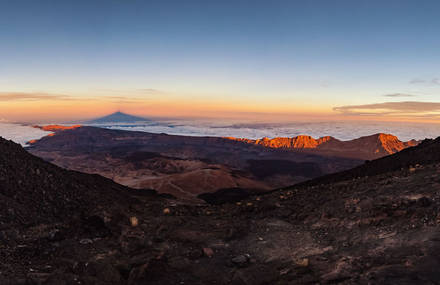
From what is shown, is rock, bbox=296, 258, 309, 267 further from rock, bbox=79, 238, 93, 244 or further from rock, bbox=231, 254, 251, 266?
rock, bbox=79, 238, 93, 244

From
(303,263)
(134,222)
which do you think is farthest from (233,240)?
(134,222)

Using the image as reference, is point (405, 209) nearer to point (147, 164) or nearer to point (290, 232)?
point (290, 232)

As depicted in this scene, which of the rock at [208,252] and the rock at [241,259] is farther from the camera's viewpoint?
the rock at [208,252]

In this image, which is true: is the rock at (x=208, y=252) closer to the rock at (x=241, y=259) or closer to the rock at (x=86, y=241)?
the rock at (x=241, y=259)

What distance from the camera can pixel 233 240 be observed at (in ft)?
38.5

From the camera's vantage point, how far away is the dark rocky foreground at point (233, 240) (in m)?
7.43

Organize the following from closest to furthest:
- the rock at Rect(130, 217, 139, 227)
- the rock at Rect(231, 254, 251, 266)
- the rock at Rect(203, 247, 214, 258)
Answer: the rock at Rect(231, 254, 251, 266) → the rock at Rect(203, 247, 214, 258) → the rock at Rect(130, 217, 139, 227)

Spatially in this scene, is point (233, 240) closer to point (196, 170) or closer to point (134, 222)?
point (134, 222)

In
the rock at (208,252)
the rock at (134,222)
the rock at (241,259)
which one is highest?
the rock at (134,222)

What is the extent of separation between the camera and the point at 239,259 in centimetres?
952

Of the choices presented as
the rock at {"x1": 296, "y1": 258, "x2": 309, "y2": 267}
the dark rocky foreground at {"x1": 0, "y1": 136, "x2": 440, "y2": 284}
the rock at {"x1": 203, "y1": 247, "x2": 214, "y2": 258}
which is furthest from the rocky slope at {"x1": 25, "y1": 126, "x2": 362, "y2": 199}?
the rock at {"x1": 296, "y1": 258, "x2": 309, "y2": 267}

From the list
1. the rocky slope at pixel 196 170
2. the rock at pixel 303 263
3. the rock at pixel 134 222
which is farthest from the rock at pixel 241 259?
the rocky slope at pixel 196 170

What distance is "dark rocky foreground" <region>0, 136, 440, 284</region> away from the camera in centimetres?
743

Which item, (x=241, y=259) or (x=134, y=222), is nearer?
(x=241, y=259)
